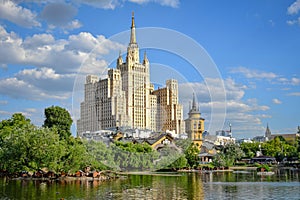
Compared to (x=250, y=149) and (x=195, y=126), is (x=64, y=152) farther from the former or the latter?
(x=250, y=149)

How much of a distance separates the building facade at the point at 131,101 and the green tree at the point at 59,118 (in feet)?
33.5

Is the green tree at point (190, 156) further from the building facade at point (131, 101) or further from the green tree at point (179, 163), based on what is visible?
the building facade at point (131, 101)

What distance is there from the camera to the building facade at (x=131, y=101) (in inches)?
2645

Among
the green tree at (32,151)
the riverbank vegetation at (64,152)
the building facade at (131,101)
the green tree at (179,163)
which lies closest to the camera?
Answer: the green tree at (32,151)

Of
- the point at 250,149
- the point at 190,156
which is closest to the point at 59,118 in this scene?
the point at 190,156

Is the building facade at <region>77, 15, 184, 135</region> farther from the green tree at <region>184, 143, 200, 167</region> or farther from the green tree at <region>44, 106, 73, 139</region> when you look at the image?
the green tree at <region>44, 106, 73, 139</region>

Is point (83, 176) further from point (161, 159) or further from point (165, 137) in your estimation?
point (165, 137)

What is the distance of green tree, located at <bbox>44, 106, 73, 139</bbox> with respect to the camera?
50.2 meters

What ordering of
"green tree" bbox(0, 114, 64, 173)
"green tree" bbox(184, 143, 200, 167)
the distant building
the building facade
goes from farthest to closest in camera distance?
the distant building
the building facade
"green tree" bbox(184, 143, 200, 167)
"green tree" bbox(0, 114, 64, 173)

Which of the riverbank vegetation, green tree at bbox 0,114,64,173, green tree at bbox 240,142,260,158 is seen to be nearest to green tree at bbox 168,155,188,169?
the riverbank vegetation

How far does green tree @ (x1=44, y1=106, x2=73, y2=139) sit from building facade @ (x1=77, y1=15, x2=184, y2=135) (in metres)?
10.2

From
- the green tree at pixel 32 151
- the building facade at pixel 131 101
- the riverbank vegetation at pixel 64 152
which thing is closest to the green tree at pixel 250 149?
the building facade at pixel 131 101

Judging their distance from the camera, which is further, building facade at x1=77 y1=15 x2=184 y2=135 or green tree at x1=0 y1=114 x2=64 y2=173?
building facade at x1=77 y1=15 x2=184 y2=135

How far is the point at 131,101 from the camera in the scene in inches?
3848
